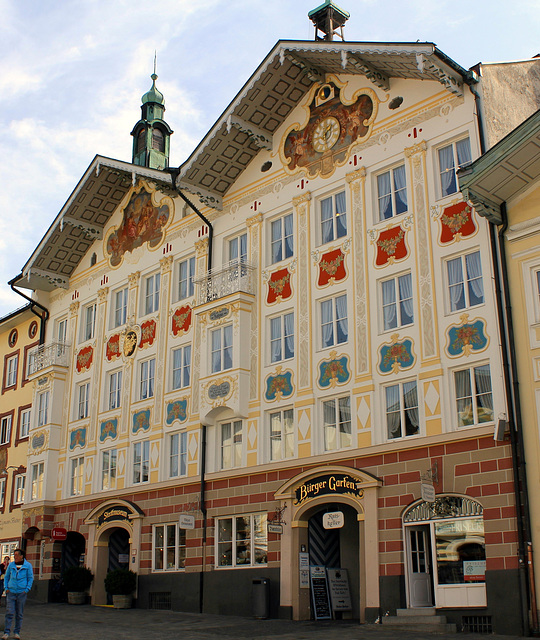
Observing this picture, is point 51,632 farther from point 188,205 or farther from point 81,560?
point 188,205

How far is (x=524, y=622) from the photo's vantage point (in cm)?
1828

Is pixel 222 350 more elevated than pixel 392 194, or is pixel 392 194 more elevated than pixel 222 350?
pixel 392 194

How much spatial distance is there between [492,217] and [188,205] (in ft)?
43.8

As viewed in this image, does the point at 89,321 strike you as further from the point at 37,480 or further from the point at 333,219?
the point at 333,219

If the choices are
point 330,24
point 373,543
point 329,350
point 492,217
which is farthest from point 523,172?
point 330,24

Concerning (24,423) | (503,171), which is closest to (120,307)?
(24,423)

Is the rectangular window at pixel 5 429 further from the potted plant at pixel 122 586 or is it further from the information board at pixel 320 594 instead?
the information board at pixel 320 594

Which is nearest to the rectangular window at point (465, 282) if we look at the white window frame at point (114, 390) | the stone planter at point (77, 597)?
the white window frame at point (114, 390)

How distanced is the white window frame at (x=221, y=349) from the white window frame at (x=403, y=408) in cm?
625

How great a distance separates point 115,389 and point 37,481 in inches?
246

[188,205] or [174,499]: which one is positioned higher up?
[188,205]

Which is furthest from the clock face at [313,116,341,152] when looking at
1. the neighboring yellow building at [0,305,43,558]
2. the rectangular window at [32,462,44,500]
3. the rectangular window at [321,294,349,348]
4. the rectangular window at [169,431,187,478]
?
the neighboring yellow building at [0,305,43,558]

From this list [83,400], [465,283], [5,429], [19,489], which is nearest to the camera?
[465,283]

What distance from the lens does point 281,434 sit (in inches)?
1001
